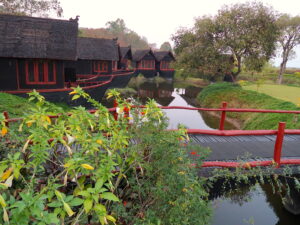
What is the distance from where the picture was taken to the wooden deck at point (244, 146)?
19.3ft

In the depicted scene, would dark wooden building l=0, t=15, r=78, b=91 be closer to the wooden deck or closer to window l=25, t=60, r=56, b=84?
window l=25, t=60, r=56, b=84

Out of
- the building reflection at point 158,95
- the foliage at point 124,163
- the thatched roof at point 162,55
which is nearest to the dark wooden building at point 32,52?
the building reflection at point 158,95

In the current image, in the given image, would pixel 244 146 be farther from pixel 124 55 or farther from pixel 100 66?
pixel 124 55

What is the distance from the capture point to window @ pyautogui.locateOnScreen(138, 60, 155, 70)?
49.9 metres

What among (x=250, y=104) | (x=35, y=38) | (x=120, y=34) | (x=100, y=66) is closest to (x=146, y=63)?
(x=100, y=66)

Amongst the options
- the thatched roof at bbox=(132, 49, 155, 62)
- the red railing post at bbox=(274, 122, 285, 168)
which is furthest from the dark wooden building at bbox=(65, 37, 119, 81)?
the red railing post at bbox=(274, 122, 285, 168)

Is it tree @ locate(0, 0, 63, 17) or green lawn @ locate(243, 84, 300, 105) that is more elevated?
tree @ locate(0, 0, 63, 17)

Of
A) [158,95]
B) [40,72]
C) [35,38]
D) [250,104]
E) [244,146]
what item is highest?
[35,38]

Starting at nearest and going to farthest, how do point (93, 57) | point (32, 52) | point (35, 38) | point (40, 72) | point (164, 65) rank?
1. point (32, 52)
2. point (35, 38)
3. point (40, 72)
4. point (93, 57)
5. point (164, 65)

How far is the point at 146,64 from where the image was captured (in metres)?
50.2

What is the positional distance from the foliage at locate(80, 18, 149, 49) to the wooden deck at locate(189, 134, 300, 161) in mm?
64552

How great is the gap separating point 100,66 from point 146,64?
63.5 ft

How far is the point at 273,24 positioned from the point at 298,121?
18529mm

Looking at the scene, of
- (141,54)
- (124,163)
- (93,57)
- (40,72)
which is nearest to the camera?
(124,163)
